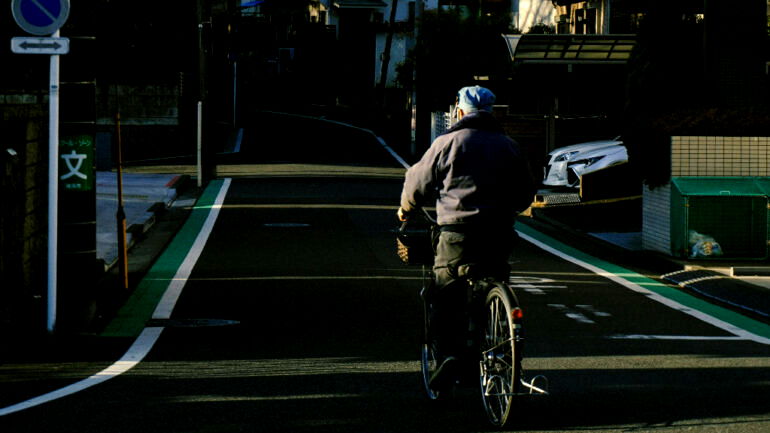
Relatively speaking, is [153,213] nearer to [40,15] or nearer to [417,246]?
[40,15]

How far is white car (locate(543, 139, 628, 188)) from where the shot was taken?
1039 inches

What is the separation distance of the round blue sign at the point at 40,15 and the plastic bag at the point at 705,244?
27.5 ft

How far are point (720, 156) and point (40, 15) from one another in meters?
8.87

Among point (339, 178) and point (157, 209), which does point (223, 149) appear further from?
point (157, 209)

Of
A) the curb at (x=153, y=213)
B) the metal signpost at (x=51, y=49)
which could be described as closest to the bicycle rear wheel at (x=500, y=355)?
the metal signpost at (x=51, y=49)

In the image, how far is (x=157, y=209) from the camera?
2250 centimetres

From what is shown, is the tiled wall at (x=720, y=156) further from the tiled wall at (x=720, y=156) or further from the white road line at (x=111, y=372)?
the white road line at (x=111, y=372)

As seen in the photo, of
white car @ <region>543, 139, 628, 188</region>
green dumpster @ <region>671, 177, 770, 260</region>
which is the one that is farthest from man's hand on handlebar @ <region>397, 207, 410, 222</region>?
white car @ <region>543, 139, 628, 188</region>

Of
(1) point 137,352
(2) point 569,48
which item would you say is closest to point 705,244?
(1) point 137,352

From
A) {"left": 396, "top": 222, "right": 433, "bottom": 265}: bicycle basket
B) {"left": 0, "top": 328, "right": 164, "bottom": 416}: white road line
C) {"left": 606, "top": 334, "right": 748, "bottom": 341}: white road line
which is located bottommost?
{"left": 0, "top": 328, "right": 164, "bottom": 416}: white road line

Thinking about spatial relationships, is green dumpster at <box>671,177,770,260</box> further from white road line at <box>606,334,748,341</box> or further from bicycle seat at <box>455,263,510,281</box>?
bicycle seat at <box>455,263,510,281</box>

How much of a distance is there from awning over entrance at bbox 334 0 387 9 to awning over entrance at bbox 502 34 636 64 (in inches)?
2058

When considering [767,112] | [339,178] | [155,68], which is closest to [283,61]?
[155,68]

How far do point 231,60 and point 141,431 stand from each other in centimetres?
5284
